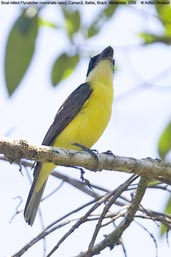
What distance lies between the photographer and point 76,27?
2541mm

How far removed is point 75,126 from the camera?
4.52 m

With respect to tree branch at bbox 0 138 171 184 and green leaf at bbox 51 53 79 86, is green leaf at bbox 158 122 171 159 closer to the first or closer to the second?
tree branch at bbox 0 138 171 184

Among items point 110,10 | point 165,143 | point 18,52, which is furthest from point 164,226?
point 18,52

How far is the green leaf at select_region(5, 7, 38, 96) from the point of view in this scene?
211 centimetres

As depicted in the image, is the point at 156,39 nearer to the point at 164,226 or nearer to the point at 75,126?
the point at 164,226

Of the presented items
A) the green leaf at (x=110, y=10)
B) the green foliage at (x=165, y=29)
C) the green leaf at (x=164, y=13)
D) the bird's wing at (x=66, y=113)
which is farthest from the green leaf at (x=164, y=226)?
the bird's wing at (x=66, y=113)

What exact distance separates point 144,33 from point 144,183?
79cm

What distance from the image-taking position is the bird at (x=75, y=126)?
446 centimetres

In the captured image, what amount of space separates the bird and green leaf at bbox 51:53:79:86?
5.34 feet

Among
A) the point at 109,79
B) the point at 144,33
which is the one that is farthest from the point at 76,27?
the point at 109,79

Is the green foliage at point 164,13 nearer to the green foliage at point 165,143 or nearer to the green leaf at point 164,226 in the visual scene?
the green foliage at point 165,143

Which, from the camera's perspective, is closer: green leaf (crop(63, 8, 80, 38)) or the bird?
green leaf (crop(63, 8, 80, 38))

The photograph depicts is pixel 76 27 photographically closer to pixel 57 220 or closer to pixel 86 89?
pixel 57 220

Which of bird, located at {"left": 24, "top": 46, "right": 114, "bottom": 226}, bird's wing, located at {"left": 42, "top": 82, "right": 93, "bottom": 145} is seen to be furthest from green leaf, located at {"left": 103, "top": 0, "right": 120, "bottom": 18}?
bird's wing, located at {"left": 42, "top": 82, "right": 93, "bottom": 145}
